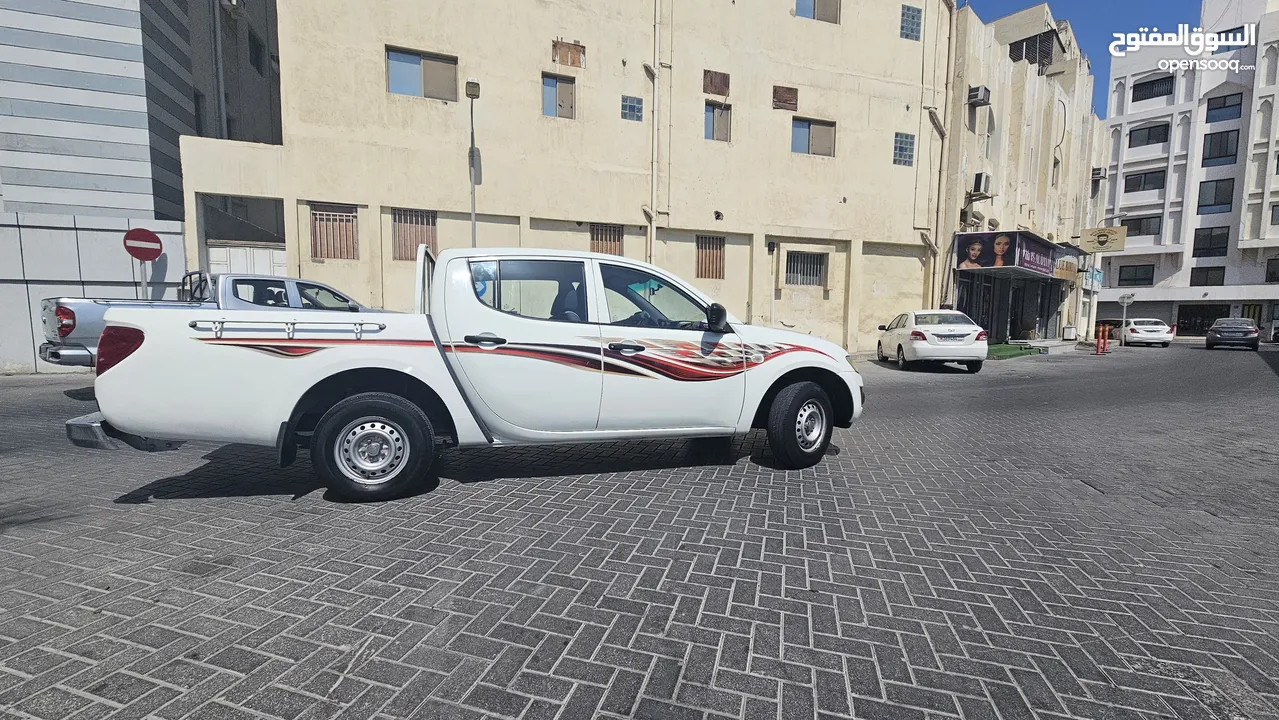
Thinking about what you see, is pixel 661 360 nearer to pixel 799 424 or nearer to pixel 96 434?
pixel 799 424

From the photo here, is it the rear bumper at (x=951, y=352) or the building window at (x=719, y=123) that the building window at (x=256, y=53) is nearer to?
the building window at (x=719, y=123)

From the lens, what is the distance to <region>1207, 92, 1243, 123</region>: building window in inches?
1626

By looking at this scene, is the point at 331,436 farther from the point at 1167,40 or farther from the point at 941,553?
the point at 1167,40

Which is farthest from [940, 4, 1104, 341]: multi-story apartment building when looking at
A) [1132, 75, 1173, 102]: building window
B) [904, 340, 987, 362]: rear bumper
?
[1132, 75, 1173, 102]: building window

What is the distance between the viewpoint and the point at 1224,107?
4194 cm

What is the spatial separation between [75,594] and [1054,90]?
3822cm

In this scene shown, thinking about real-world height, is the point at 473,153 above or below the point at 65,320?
above

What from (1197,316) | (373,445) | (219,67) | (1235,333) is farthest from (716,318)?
(1197,316)

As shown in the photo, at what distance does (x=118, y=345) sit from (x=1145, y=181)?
6264cm

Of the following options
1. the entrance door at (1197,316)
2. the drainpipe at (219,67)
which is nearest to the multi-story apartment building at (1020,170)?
the entrance door at (1197,316)

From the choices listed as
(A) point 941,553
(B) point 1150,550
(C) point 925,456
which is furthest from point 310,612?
(C) point 925,456

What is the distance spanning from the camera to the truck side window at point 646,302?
471 cm

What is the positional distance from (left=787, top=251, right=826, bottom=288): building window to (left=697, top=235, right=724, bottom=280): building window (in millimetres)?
2572

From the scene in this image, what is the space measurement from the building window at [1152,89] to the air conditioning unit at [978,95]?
3869 centimetres
